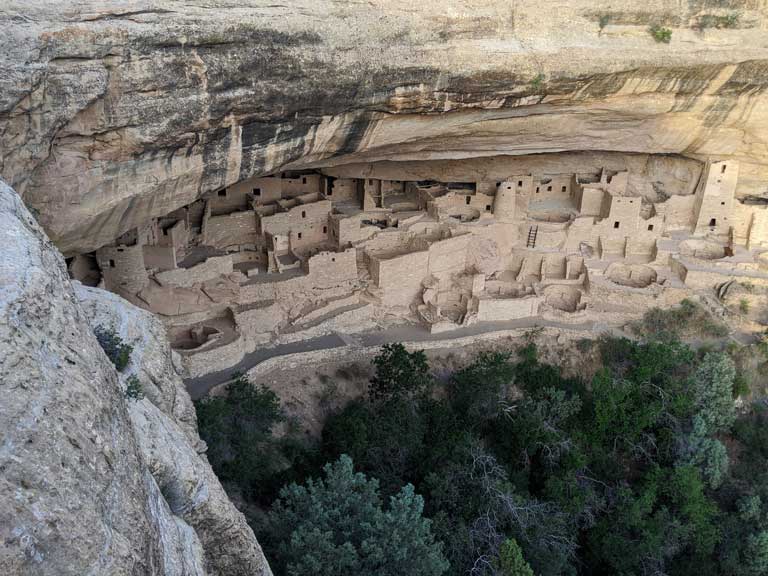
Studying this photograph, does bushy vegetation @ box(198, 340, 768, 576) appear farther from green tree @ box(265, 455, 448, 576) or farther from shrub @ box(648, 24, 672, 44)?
shrub @ box(648, 24, 672, 44)

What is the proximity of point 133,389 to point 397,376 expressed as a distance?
285 inches

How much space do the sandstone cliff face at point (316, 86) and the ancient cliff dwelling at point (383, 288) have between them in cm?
4

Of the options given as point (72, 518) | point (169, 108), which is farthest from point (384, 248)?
point (72, 518)

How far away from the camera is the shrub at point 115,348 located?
520 cm

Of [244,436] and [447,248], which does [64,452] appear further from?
[447,248]

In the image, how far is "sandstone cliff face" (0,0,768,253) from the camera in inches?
271

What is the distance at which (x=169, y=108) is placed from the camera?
7.69 m

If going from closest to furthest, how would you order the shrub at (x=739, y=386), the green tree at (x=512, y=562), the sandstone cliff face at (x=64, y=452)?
1. the sandstone cliff face at (x=64, y=452)
2. the green tree at (x=512, y=562)
3. the shrub at (x=739, y=386)

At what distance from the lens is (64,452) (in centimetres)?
288

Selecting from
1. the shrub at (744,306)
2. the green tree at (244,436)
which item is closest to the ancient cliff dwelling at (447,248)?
the shrub at (744,306)

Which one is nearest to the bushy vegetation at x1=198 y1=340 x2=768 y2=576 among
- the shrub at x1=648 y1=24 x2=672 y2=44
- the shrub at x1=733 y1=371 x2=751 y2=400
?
the shrub at x1=733 y1=371 x2=751 y2=400

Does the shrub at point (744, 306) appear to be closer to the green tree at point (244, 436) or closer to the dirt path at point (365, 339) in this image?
the dirt path at point (365, 339)

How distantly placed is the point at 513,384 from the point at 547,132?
186 inches

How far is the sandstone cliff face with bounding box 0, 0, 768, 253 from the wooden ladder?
201 cm
